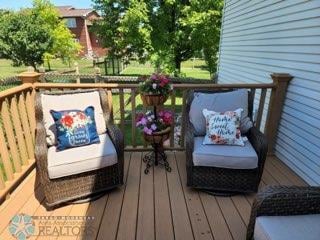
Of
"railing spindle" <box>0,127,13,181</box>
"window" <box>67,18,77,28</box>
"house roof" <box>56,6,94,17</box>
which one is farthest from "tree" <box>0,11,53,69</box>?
"window" <box>67,18,77,28</box>

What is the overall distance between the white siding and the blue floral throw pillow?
2.26 meters

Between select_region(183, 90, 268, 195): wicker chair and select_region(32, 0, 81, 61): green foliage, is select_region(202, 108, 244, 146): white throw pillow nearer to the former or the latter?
select_region(183, 90, 268, 195): wicker chair

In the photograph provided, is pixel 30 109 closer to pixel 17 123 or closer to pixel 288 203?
pixel 17 123

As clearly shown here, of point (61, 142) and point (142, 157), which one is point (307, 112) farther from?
point (61, 142)

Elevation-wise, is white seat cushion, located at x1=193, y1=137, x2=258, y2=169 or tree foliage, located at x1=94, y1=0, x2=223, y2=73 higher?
tree foliage, located at x1=94, y1=0, x2=223, y2=73

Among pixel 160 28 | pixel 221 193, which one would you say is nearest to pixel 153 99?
pixel 221 193

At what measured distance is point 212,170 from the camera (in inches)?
96.8

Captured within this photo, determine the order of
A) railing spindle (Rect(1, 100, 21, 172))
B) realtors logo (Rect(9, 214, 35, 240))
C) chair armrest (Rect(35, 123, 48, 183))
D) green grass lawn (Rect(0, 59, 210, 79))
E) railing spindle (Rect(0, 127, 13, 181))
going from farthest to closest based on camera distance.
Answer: green grass lawn (Rect(0, 59, 210, 79)) < railing spindle (Rect(1, 100, 21, 172)) < railing spindle (Rect(0, 127, 13, 181)) < chair armrest (Rect(35, 123, 48, 183)) < realtors logo (Rect(9, 214, 35, 240))

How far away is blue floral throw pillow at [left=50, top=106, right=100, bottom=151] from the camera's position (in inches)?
95.9

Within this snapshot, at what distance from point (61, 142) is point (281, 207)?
192cm

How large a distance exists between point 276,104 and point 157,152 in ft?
5.26

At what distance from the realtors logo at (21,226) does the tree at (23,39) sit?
1249 centimetres

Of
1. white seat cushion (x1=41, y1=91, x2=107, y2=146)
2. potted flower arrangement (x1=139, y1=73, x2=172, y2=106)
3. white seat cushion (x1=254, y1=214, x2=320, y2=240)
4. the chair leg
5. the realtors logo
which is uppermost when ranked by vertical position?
potted flower arrangement (x1=139, y1=73, x2=172, y2=106)

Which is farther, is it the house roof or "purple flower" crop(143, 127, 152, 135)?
the house roof
